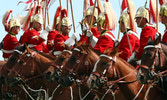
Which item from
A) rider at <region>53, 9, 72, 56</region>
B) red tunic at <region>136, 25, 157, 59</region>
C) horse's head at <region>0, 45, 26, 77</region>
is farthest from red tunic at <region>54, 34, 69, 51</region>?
red tunic at <region>136, 25, 157, 59</region>

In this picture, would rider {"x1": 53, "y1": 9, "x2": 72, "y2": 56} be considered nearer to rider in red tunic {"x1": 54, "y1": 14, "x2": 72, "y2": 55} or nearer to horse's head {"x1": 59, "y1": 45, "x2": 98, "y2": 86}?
rider in red tunic {"x1": 54, "y1": 14, "x2": 72, "y2": 55}

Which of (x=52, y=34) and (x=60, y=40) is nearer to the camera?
(x=60, y=40)

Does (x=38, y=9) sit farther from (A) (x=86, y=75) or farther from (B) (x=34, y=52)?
(A) (x=86, y=75)

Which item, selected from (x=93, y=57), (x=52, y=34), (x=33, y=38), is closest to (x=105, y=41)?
(x=93, y=57)

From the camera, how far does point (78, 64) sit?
443 inches

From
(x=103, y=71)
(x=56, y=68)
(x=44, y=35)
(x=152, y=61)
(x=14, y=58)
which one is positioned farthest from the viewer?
(x=44, y=35)

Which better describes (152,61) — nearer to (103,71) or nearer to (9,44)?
(103,71)

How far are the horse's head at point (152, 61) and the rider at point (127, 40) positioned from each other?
169cm

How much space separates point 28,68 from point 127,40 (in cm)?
259

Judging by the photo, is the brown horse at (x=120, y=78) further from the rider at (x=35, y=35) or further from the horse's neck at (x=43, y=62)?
the rider at (x=35, y=35)

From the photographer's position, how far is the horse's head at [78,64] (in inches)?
441

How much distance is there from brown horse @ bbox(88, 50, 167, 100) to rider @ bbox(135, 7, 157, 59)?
0.73m

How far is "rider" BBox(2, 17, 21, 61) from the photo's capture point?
15.9 m

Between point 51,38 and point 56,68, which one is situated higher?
point 51,38
